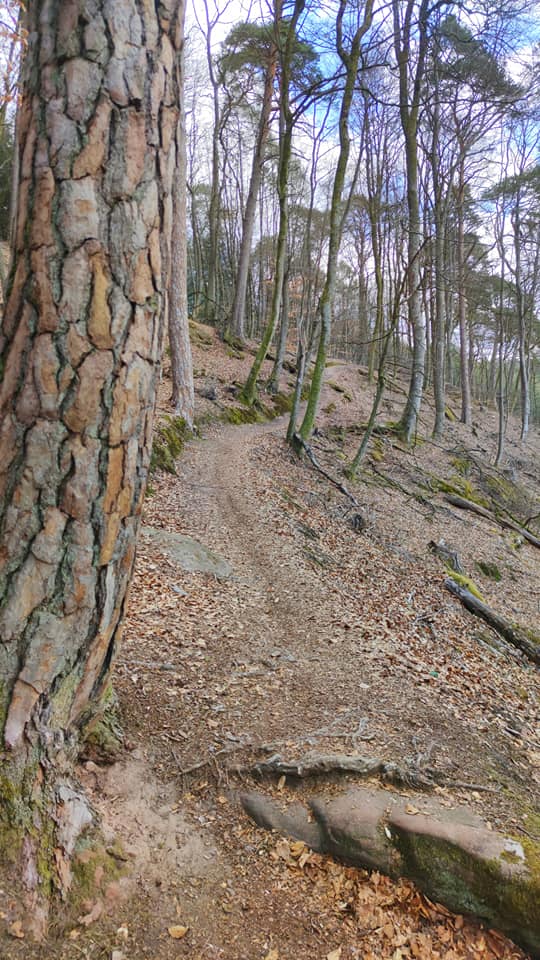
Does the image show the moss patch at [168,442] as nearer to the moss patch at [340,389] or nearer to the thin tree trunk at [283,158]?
the thin tree trunk at [283,158]

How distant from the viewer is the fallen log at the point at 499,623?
6.38 metres

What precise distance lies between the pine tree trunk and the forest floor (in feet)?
1.94

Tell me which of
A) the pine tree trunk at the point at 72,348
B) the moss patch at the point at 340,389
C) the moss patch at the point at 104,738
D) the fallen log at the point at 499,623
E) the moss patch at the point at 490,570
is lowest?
the moss patch at the point at 490,570

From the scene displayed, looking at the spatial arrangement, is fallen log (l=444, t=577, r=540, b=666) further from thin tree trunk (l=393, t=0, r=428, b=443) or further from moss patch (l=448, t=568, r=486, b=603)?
thin tree trunk (l=393, t=0, r=428, b=443)

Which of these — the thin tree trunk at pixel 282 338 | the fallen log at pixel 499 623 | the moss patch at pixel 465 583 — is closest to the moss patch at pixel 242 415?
the thin tree trunk at pixel 282 338

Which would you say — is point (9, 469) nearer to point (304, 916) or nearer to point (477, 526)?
point (304, 916)

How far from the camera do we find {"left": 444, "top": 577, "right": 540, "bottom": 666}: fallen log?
638 centimetres

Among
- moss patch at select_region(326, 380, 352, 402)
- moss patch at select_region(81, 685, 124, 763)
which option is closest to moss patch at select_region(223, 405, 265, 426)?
moss patch at select_region(326, 380, 352, 402)

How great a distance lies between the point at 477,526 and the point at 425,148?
13.5 meters

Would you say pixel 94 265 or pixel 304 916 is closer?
pixel 94 265

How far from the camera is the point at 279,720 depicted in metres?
3.37

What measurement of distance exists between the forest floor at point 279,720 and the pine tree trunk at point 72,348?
593 mm

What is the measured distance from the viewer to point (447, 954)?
2.17 meters

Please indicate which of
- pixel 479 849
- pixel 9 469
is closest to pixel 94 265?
pixel 9 469
